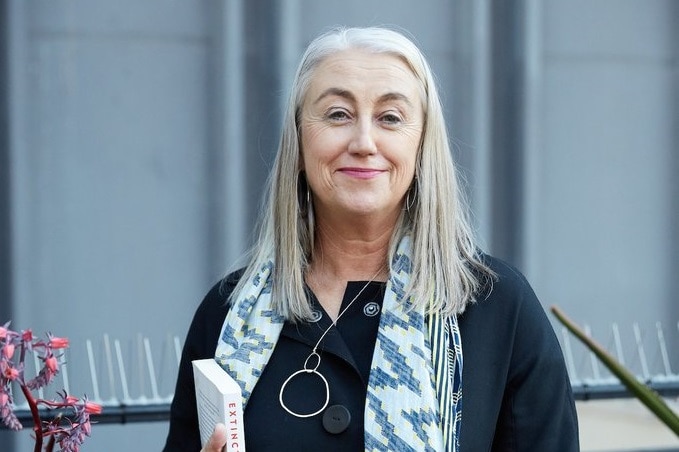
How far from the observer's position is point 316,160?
6.71 feet

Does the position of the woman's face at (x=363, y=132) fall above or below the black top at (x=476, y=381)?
above

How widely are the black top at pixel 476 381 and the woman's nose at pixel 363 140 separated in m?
0.30

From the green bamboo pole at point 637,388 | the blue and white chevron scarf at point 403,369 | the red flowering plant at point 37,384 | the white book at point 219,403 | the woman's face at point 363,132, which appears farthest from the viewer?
the woman's face at point 363,132

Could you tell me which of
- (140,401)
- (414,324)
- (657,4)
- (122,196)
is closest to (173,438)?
(414,324)

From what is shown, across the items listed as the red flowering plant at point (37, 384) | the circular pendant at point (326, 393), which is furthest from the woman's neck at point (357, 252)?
the red flowering plant at point (37, 384)

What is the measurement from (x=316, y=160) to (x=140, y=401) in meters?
1.63

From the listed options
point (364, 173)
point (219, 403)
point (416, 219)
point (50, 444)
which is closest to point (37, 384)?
point (50, 444)

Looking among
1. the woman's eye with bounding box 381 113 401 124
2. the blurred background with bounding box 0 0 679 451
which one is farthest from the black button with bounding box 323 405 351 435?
the blurred background with bounding box 0 0 679 451

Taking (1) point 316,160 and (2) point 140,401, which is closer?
(1) point 316,160

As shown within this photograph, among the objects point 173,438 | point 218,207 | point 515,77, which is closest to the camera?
point 173,438

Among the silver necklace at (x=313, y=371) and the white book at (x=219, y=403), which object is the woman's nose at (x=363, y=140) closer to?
the silver necklace at (x=313, y=371)

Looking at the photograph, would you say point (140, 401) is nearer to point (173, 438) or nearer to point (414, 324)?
point (173, 438)

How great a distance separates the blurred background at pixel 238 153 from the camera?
11.3 ft

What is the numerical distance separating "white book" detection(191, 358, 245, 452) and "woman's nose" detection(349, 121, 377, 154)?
471 millimetres
